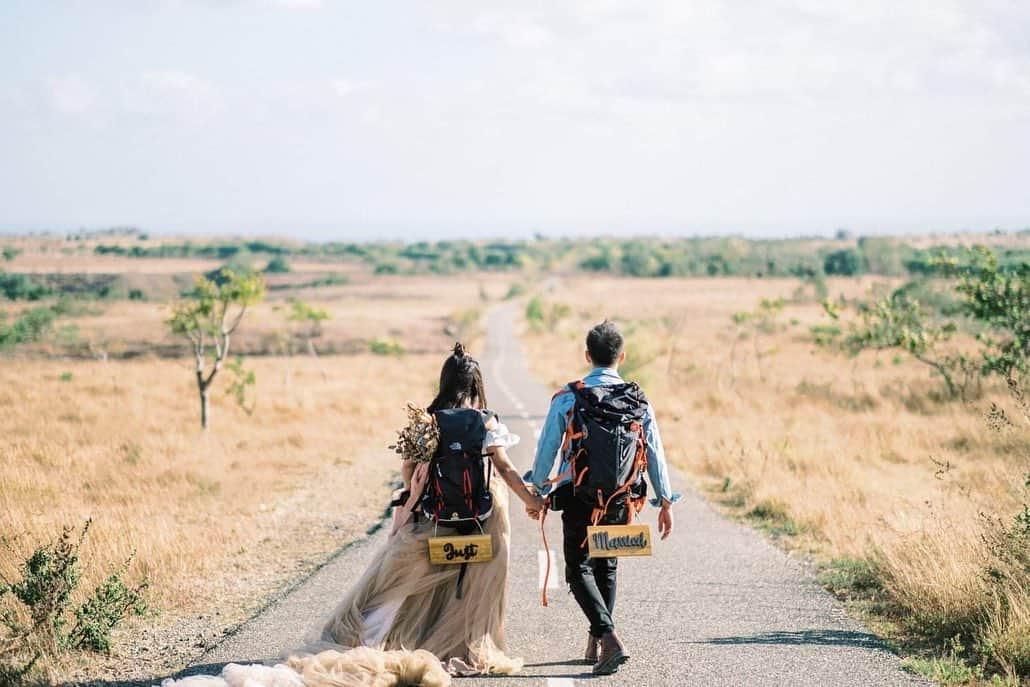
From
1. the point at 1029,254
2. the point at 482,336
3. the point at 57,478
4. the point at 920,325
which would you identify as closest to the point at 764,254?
the point at 482,336

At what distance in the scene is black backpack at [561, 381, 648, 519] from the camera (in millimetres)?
5707

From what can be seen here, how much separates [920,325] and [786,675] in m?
21.1

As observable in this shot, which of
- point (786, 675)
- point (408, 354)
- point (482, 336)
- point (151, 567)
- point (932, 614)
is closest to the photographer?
point (786, 675)

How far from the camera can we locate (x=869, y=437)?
60.8 ft

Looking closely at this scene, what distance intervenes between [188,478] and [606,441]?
35.3 ft

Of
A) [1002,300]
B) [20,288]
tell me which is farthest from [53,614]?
[20,288]

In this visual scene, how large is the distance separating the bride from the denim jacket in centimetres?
15

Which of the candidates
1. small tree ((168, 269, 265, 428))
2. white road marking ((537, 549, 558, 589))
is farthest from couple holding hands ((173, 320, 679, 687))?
small tree ((168, 269, 265, 428))

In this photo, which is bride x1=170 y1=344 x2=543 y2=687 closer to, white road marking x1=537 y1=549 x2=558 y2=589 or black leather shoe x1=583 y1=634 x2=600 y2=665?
black leather shoe x1=583 y1=634 x2=600 y2=665

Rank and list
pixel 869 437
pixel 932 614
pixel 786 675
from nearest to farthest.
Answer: pixel 786 675 → pixel 932 614 → pixel 869 437

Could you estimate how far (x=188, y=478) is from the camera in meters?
14.9

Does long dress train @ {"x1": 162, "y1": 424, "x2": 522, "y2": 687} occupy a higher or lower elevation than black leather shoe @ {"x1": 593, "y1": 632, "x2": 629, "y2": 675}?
higher

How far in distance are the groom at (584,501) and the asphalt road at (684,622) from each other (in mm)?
199

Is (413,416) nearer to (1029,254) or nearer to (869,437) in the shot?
(869,437)
